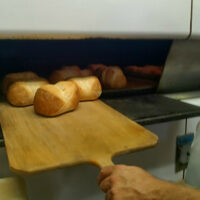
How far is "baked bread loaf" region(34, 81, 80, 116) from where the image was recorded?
2.34ft

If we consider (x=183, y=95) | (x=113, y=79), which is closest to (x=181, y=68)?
(x=183, y=95)

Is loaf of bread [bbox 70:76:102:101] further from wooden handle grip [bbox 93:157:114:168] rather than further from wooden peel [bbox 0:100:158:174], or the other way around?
wooden handle grip [bbox 93:157:114:168]

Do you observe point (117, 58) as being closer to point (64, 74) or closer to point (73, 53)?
point (73, 53)

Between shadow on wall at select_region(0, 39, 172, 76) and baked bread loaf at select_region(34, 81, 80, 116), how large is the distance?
0.40m

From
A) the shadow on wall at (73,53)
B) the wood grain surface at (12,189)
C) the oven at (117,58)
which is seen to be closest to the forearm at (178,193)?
the oven at (117,58)

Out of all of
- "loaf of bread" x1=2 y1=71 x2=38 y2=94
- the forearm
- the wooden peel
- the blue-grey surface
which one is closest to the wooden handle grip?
the wooden peel

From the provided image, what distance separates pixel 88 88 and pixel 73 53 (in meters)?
0.37

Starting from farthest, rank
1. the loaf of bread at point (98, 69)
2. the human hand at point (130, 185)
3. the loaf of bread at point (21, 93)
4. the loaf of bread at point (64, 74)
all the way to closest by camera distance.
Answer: the loaf of bread at point (98, 69), the loaf of bread at point (64, 74), the loaf of bread at point (21, 93), the human hand at point (130, 185)

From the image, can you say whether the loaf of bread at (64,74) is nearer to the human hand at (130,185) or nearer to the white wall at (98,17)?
the white wall at (98,17)

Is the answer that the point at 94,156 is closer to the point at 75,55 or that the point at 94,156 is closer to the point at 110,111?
the point at 110,111

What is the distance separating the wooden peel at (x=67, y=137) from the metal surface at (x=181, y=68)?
1.11 ft

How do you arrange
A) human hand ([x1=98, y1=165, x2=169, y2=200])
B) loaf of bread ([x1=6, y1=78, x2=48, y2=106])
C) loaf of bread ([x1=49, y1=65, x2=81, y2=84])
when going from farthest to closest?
loaf of bread ([x1=49, y1=65, x2=81, y2=84]) → loaf of bread ([x1=6, y1=78, x2=48, y2=106]) → human hand ([x1=98, y1=165, x2=169, y2=200])

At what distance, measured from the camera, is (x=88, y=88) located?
0.86 m

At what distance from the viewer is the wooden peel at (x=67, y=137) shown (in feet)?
1.65
